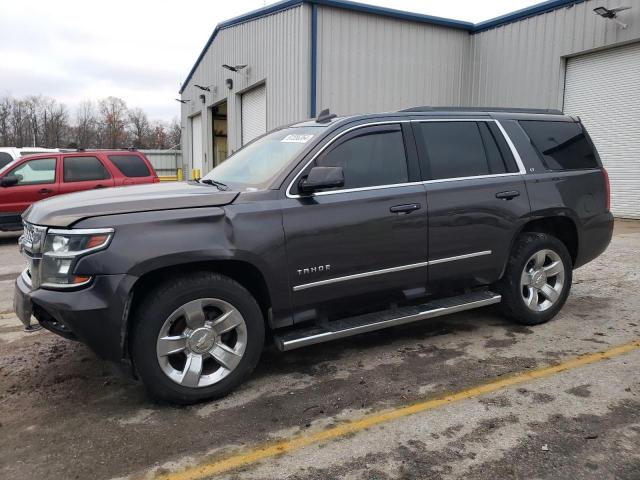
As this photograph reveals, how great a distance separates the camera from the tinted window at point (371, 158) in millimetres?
3941

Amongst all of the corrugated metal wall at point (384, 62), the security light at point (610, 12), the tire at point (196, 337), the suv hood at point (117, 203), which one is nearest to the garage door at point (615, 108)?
the security light at point (610, 12)

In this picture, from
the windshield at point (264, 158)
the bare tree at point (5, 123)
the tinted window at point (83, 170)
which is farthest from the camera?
the bare tree at point (5, 123)

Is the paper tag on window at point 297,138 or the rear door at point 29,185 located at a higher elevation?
the paper tag on window at point 297,138

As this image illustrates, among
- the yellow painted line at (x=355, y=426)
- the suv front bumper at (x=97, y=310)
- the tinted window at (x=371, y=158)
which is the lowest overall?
the yellow painted line at (x=355, y=426)

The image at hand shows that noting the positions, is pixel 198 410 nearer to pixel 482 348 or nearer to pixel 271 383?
pixel 271 383

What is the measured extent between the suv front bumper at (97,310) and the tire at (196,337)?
0.13m

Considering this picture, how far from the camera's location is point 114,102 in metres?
91.3

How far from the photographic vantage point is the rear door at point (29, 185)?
10555 mm

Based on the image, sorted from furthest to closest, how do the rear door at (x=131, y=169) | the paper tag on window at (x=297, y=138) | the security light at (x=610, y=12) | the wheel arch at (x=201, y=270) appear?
1. the security light at (x=610, y=12)
2. the rear door at (x=131, y=169)
3. the paper tag on window at (x=297, y=138)
4. the wheel arch at (x=201, y=270)

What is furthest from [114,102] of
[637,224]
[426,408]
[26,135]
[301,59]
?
[426,408]

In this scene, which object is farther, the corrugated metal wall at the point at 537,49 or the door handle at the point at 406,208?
the corrugated metal wall at the point at 537,49

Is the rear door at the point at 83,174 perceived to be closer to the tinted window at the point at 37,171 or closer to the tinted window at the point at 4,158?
the tinted window at the point at 37,171

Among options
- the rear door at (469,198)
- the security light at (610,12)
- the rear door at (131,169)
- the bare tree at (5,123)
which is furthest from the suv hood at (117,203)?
the bare tree at (5,123)

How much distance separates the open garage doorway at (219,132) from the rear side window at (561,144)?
21.0m
